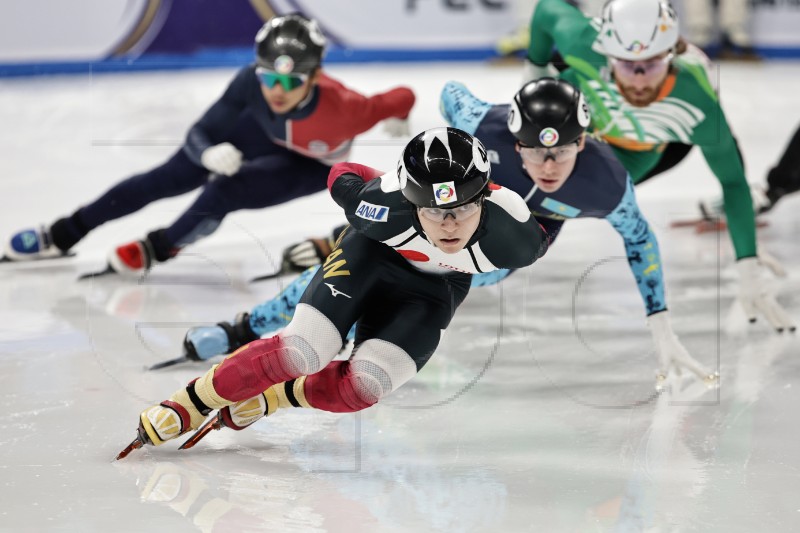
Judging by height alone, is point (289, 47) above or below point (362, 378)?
above

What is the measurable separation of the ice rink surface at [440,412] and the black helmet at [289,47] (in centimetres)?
48

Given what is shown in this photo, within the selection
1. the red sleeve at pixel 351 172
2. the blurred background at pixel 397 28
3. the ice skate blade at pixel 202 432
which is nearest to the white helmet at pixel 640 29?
the red sleeve at pixel 351 172

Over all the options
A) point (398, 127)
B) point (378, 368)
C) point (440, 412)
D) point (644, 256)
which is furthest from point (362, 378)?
point (398, 127)

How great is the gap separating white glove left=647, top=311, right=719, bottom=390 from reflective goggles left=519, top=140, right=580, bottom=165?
61cm

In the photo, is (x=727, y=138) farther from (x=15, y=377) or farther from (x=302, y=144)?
(x=15, y=377)

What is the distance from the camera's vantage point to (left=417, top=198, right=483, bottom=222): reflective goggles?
3.05 m

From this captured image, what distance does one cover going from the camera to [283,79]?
496 cm

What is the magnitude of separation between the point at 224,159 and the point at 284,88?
0.41 meters

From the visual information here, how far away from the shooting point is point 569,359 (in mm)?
4219

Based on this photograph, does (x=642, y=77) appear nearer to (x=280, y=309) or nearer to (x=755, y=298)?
(x=755, y=298)

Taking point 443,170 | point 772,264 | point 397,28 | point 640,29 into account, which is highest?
point 443,170

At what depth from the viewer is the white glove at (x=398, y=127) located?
505cm

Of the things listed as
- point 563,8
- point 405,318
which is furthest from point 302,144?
point 405,318

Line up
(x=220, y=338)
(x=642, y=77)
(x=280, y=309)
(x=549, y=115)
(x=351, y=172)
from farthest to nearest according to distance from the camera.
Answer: (x=642, y=77), (x=220, y=338), (x=280, y=309), (x=549, y=115), (x=351, y=172)
